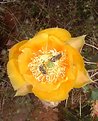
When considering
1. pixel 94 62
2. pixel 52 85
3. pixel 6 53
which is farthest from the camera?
pixel 6 53

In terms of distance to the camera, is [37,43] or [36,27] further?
[36,27]

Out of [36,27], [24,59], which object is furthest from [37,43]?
[36,27]

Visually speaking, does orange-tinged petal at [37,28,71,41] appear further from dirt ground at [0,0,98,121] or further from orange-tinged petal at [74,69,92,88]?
dirt ground at [0,0,98,121]

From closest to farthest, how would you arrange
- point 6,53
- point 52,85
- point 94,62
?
1. point 52,85
2. point 94,62
3. point 6,53

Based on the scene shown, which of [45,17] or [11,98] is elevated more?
[45,17]

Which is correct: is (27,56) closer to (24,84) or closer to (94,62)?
(24,84)

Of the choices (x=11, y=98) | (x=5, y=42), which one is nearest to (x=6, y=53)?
(x=5, y=42)

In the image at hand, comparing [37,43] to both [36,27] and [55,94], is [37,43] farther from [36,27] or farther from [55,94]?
[36,27]
